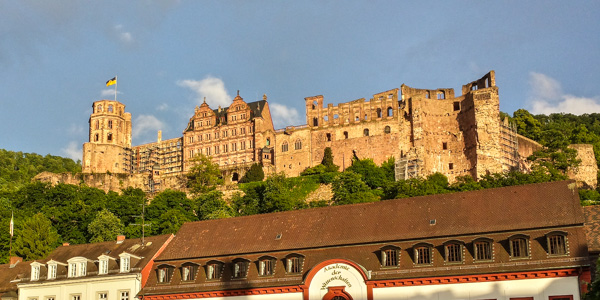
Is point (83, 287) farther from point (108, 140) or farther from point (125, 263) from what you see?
point (108, 140)

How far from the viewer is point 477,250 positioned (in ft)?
149

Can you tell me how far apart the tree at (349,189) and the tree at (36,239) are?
113 ft

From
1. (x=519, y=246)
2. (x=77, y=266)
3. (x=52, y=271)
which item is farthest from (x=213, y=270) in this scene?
(x=519, y=246)

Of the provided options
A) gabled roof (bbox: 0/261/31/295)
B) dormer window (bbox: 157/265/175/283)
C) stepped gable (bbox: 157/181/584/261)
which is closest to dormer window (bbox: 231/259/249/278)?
stepped gable (bbox: 157/181/584/261)

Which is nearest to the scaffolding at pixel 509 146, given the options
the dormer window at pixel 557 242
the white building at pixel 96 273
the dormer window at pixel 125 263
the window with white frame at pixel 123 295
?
the white building at pixel 96 273

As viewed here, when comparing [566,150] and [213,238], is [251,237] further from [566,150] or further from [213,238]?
[566,150]

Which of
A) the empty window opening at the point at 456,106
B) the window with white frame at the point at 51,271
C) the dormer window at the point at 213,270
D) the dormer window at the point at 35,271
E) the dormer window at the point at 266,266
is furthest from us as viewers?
the empty window opening at the point at 456,106

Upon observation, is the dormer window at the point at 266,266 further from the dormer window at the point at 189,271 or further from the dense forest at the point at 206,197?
the dense forest at the point at 206,197

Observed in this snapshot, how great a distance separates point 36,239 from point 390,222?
4758 centimetres

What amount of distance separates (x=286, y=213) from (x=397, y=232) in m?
10.7

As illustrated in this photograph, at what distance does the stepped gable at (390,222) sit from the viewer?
4600 centimetres

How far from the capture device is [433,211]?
5000 centimetres

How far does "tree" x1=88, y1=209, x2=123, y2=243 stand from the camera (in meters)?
86.0

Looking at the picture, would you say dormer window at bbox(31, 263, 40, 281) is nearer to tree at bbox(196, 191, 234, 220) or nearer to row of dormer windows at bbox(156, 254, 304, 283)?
row of dormer windows at bbox(156, 254, 304, 283)
